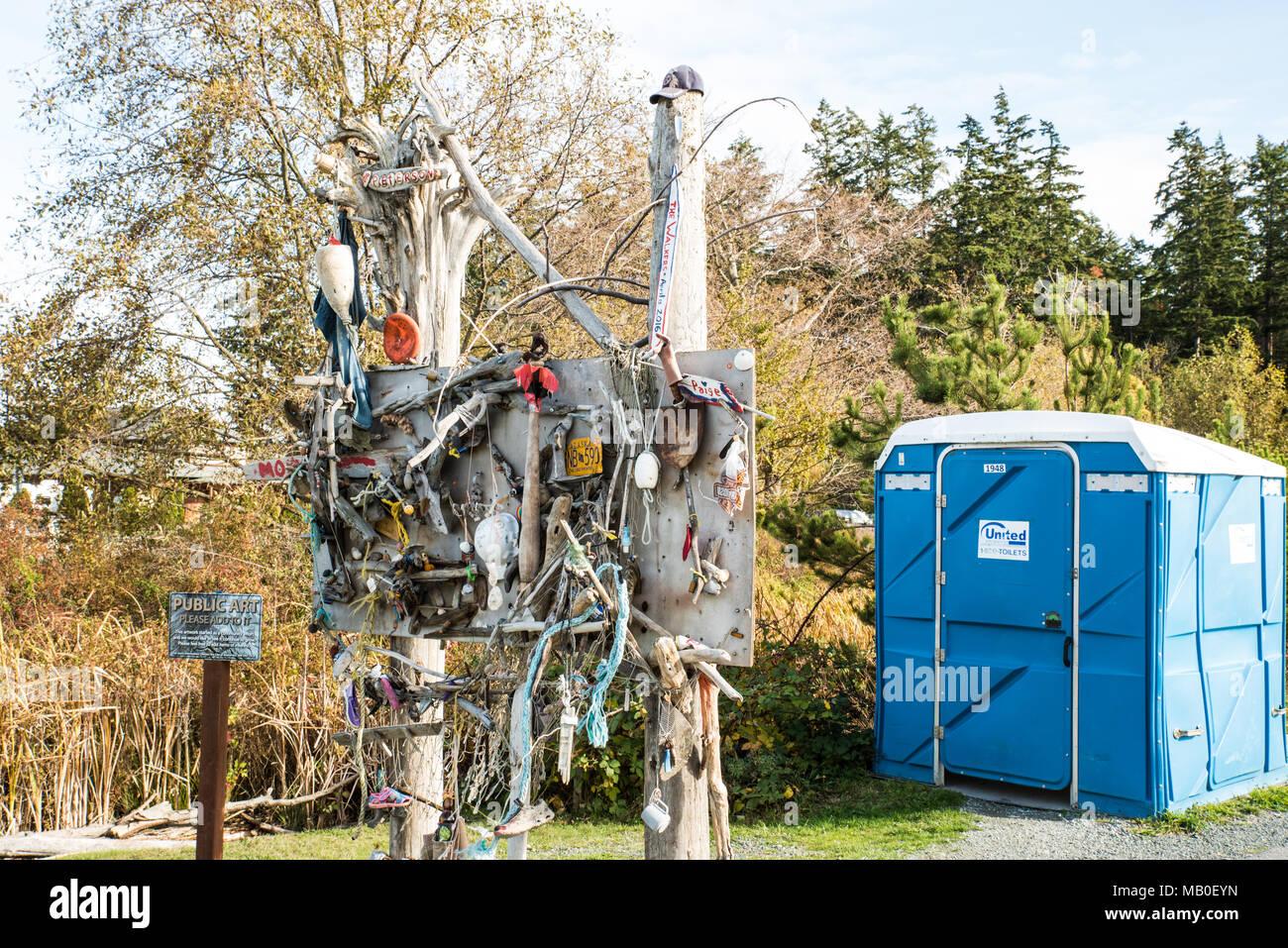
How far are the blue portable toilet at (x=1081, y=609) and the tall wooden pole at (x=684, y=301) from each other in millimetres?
3690

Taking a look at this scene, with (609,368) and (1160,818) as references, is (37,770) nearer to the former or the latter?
(609,368)

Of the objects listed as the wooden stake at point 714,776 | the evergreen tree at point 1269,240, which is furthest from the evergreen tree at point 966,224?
the wooden stake at point 714,776

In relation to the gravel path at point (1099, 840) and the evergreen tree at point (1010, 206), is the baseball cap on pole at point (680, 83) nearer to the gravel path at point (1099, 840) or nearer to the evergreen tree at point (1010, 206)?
the gravel path at point (1099, 840)

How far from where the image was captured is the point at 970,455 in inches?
294

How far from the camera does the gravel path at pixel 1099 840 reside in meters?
6.07

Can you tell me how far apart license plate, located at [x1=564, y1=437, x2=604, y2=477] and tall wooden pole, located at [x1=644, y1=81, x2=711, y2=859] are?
25.4 inches

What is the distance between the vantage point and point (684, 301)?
4.39 m

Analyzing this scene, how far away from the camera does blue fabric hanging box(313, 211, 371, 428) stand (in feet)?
15.2

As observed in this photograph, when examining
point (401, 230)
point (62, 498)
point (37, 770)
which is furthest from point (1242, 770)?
point (62, 498)

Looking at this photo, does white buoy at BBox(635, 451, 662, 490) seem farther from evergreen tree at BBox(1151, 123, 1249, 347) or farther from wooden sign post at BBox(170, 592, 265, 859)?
evergreen tree at BBox(1151, 123, 1249, 347)

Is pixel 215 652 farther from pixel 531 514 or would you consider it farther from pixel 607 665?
pixel 607 665

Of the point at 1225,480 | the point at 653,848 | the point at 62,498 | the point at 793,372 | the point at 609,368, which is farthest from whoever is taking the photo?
the point at 793,372

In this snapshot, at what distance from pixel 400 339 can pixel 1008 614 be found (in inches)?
191

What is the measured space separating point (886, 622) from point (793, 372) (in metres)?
6.39
